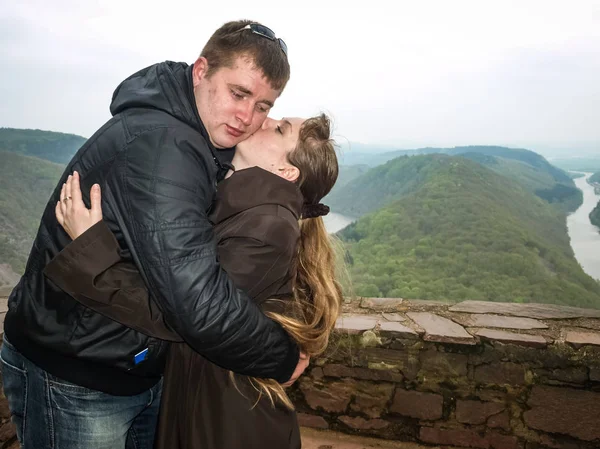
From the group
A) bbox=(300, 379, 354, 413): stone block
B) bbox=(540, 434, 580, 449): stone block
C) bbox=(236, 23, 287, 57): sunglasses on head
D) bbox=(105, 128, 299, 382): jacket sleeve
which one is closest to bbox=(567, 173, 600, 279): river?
bbox=(540, 434, 580, 449): stone block

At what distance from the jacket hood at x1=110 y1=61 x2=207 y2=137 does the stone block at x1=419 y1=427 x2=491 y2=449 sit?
2914 millimetres

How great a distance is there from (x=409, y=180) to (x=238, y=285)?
1559 centimetres

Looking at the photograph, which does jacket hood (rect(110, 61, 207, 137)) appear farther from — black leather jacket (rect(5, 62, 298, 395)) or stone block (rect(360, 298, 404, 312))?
stone block (rect(360, 298, 404, 312))

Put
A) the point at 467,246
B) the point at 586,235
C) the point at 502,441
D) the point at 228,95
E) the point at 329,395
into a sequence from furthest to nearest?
the point at 586,235 → the point at 467,246 → the point at 329,395 → the point at 502,441 → the point at 228,95

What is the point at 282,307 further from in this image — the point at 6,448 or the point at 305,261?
the point at 6,448

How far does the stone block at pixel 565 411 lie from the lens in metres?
2.81

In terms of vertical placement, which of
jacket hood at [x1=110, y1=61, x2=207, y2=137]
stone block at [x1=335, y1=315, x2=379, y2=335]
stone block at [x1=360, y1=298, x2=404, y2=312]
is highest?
jacket hood at [x1=110, y1=61, x2=207, y2=137]

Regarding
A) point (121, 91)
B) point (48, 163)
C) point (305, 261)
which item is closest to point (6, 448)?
point (305, 261)

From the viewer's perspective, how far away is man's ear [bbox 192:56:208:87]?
1362 mm

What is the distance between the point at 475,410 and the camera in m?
2.99

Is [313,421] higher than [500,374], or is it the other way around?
[500,374]

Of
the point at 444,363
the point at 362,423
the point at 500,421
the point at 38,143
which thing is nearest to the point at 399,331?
the point at 444,363

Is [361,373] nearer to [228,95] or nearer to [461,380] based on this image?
[461,380]

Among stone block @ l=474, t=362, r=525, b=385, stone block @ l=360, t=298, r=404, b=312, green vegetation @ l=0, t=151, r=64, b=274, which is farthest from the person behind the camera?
green vegetation @ l=0, t=151, r=64, b=274
